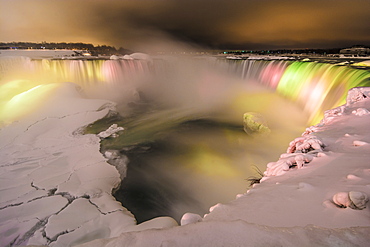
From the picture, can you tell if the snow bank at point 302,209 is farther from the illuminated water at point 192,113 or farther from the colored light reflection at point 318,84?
the colored light reflection at point 318,84

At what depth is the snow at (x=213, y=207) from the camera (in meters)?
1.13

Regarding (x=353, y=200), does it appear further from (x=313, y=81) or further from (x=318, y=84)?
(x=313, y=81)

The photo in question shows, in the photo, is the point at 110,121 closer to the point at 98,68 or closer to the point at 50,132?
the point at 50,132

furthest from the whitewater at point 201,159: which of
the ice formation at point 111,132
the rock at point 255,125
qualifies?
the rock at point 255,125

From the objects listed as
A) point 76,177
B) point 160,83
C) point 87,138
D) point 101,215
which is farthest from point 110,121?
point 160,83

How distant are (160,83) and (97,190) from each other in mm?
17021

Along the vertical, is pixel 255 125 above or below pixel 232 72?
below

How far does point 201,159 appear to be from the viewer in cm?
637

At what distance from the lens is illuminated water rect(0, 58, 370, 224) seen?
5082mm

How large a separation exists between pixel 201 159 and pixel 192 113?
6.36m

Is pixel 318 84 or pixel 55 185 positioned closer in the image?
pixel 55 185

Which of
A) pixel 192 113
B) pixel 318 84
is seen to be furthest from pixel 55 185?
pixel 318 84

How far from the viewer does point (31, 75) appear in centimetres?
1612

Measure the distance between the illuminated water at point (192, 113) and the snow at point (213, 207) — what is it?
1.02 m
